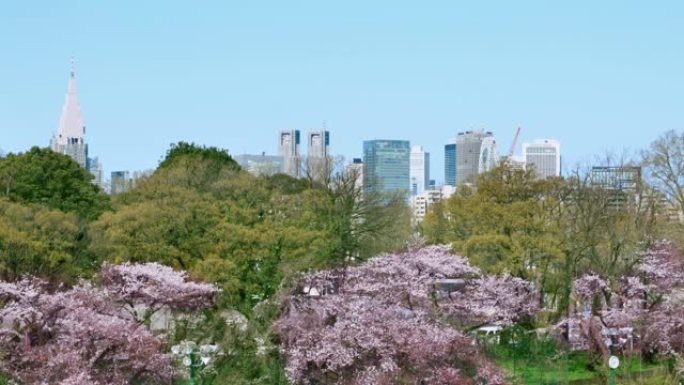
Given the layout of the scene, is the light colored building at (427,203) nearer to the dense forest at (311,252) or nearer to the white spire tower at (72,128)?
the dense forest at (311,252)

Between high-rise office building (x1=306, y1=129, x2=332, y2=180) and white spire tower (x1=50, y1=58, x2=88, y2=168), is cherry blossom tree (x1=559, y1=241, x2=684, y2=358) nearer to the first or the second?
high-rise office building (x1=306, y1=129, x2=332, y2=180)

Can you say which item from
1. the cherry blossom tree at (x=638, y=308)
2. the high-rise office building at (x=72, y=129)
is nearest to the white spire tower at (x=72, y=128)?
the high-rise office building at (x=72, y=129)

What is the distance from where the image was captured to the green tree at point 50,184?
34.4 meters

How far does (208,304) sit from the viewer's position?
2431 centimetres

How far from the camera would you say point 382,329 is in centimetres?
2091

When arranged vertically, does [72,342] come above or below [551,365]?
above

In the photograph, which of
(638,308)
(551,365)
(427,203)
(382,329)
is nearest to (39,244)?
(382,329)

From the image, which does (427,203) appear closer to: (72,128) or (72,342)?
(72,342)

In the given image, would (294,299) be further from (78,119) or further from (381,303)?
(78,119)

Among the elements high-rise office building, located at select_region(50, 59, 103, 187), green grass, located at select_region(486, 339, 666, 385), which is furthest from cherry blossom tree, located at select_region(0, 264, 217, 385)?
high-rise office building, located at select_region(50, 59, 103, 187)

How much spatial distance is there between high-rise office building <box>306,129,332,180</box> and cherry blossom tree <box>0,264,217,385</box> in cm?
2585

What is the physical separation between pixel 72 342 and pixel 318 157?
156ft

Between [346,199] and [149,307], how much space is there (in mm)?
16491

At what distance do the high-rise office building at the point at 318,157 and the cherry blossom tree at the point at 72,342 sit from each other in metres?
25.9
